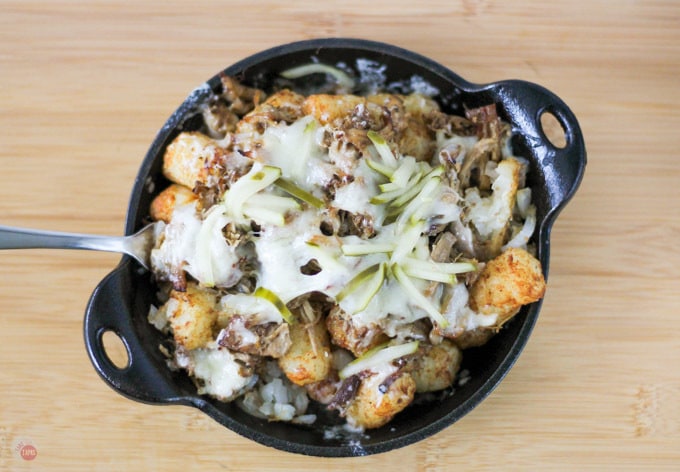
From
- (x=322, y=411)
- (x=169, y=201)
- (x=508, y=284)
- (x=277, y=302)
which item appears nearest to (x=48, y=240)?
(x=169, y=201)

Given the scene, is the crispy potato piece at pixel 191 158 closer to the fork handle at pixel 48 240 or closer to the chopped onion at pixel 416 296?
the fork handle at pixel 48 240

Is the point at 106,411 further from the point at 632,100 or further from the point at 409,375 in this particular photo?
the point at 632,100

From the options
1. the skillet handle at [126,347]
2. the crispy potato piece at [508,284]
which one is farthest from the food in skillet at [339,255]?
the skillet handle at [126,347]

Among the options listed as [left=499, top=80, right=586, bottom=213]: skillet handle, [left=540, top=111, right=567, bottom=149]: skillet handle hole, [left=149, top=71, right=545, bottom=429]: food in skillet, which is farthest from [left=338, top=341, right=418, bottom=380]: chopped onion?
[left=540, top=111, right=567, bottom=149]: skillet handle hole

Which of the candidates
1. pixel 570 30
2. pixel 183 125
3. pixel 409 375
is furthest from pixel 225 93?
pixel 570 30

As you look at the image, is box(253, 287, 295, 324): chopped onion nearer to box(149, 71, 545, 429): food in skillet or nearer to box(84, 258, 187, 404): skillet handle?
box(149, 71, 545, 429): food in skillet

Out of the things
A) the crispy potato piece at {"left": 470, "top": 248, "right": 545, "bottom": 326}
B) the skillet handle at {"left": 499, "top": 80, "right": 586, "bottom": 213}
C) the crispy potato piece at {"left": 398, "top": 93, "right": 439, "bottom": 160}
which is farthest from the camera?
the crispy potato piece at {"left": 398, "top": 93, "right": 439, "bottom": 160}
